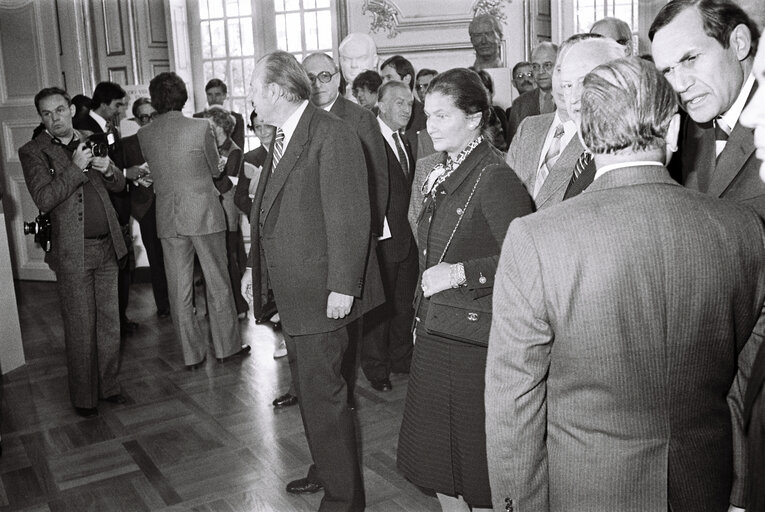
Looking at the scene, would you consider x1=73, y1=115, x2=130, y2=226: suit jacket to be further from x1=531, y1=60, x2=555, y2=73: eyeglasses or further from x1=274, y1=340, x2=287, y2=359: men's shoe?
x1=531, y1=60, x2=555, y2=73: eyeglasses

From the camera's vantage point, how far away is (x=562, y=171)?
2023 mm

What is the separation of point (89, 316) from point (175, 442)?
2.80 feet

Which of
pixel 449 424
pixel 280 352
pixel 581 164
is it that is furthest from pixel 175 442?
pixel 581 164

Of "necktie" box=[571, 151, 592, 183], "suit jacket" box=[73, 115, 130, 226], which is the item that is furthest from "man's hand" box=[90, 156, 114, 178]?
"necktie" box=[571, 151, 592, 183]

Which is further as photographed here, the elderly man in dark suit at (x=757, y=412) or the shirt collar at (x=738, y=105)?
the shirt collar at (x=738, y=105)

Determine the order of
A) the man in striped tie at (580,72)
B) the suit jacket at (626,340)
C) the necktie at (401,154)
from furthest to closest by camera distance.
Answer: the necktie at (401,154), the man in striped tie at (580,72), the suit jacket at (626,340)

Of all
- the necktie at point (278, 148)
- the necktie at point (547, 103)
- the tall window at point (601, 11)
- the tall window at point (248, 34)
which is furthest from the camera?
the tall window at point (601, 11)

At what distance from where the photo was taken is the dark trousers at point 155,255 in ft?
18.1

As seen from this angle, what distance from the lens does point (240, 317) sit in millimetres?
5492

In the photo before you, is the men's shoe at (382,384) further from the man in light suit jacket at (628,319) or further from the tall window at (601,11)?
the tall window at (601,11)

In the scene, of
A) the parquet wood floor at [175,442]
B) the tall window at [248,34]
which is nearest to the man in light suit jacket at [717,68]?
the parquet wood floor at [175,442]

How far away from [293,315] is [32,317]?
4208 millimetres

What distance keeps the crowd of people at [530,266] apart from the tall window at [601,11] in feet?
15.0

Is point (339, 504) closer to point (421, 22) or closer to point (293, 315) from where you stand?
point (293, 315)
